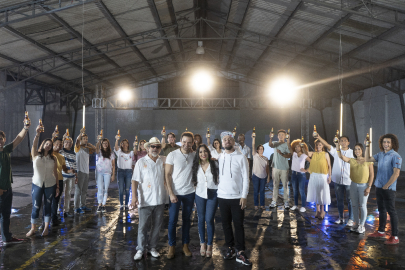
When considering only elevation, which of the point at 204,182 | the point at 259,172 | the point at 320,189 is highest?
the point at 204,182

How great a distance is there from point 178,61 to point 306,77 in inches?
302

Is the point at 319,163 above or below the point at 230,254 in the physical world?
above

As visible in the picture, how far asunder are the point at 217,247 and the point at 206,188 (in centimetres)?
104

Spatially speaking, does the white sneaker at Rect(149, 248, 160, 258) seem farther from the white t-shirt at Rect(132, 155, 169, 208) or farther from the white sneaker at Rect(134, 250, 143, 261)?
the white t-shirt at Rect(132, 155, 169, 208)

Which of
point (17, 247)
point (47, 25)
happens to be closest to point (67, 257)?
point (17, 247)

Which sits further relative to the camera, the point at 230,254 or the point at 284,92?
the point at 284,92

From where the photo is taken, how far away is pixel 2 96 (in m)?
16.7

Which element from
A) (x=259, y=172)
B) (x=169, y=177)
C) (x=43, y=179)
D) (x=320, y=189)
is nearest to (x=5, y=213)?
(x=43, y=179)

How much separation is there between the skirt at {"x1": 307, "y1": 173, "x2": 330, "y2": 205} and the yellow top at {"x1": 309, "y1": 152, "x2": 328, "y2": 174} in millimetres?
85

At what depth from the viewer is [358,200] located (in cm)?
516

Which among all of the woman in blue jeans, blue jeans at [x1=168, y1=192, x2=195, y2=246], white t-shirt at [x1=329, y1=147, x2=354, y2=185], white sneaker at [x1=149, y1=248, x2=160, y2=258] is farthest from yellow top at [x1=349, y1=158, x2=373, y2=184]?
white sneaker at [x1=149, y1=248, x2=160, y2=258]

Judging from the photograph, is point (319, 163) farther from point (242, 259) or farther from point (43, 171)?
point (43, 171)

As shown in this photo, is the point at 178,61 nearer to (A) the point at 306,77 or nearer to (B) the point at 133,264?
(A) the point at 306,77

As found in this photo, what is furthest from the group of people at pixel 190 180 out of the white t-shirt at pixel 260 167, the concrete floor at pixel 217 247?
the white t-shirt at pixel 260 167
